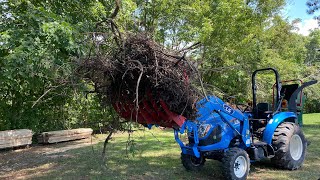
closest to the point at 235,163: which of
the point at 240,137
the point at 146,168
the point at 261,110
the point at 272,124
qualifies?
the point at 240,137

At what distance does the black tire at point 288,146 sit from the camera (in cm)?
684

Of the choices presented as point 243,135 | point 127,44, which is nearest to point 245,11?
point 243,135

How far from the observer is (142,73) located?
423 cm

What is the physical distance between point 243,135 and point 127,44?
327 centimetres

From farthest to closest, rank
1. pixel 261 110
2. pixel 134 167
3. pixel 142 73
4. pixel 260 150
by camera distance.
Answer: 1. pixel 134 167
2. pixel 261 110
3. pixel 260 150
4. pixel 142 73

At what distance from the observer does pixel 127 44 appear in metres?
4.43

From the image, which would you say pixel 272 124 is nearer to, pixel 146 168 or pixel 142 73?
pixel 146 168

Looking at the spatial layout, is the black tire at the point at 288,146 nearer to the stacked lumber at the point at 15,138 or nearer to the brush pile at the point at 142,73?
the brush pile at the point at 142,73

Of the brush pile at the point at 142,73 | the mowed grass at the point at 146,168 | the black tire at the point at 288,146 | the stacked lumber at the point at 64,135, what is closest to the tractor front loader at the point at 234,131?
the black tire at the point at 288,146

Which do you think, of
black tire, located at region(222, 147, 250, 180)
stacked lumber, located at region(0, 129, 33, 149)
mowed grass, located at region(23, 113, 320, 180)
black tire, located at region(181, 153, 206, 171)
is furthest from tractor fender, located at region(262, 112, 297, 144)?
stacked lumber, located at region(0, 129, 33, 149)

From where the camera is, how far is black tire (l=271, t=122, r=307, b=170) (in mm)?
6836

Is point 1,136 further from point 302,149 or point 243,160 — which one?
point 302,149

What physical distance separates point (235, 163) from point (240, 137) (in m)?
0.63

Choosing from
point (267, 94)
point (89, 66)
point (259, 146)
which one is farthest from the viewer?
point (267, 94)
